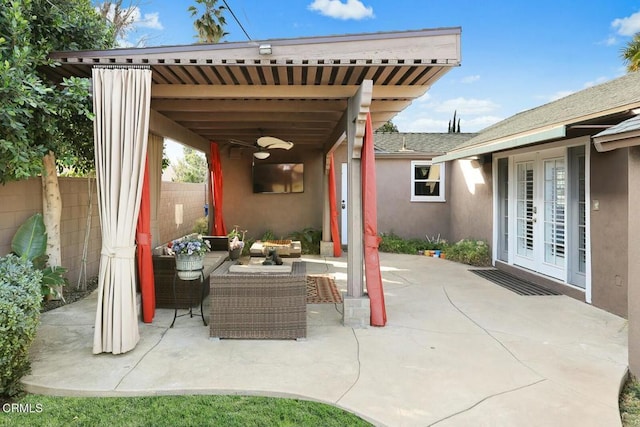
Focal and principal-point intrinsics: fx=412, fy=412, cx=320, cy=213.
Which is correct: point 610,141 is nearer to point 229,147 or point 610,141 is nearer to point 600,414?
point 600,414

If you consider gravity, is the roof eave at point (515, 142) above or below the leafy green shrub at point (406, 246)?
above

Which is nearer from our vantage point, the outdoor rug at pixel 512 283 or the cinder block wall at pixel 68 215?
the cinder block wall at pixel 68 215

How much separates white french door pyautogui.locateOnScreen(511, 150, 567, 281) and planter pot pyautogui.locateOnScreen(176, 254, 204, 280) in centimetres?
529

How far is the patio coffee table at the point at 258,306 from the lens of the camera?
161 inches

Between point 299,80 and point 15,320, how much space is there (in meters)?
3.38

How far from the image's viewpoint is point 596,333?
14.5ft

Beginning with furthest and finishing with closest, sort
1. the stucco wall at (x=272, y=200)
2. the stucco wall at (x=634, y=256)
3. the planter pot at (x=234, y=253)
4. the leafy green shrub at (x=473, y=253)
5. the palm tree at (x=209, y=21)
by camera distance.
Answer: the palm tree at (x=209, y=21), the stucco wall at (x=272, y=200), the leafy green shrub at (x=473, y=253), the planter pot at (x=234, y=253), the stucco wall at (x=634, y=256)

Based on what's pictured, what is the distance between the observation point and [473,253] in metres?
8.67

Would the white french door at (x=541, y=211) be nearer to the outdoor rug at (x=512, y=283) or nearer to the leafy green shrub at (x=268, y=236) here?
the outdoor rug at (x=512, y=283)

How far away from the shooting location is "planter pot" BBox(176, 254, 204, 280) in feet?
14.7

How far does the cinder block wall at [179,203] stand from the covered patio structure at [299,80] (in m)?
3.80

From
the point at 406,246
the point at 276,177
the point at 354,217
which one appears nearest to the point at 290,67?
the point at 354,217

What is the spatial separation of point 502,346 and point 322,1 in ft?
56.8

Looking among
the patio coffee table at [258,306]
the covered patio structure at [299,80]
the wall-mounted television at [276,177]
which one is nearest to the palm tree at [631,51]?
the covered patio structure at [299,80]
